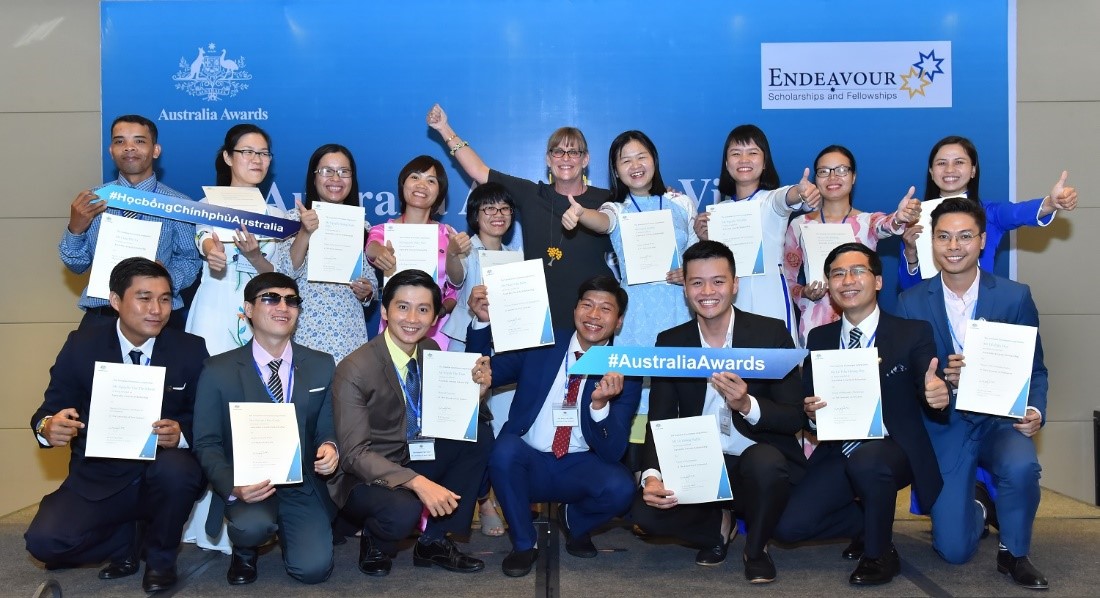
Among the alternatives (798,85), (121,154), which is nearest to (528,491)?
(121,154)

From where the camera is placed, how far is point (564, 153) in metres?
4.53

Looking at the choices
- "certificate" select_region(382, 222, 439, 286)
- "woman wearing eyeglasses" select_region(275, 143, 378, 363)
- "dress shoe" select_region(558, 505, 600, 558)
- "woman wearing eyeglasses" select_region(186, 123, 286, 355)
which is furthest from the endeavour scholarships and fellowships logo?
"woman wearing eyeglasses" select_region(186, 123, 286, 355)

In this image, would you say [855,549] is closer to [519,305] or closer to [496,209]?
[519,305]

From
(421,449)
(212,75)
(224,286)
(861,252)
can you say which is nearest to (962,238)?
(861,252)

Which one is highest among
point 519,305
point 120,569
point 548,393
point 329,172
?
point 329,172

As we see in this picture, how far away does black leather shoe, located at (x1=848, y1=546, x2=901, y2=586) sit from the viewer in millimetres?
3541

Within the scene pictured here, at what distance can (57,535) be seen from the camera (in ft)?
11.7

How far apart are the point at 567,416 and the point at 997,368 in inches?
66.2

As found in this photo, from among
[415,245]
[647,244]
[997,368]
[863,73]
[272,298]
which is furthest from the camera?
[863,73]

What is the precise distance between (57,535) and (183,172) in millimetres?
2476

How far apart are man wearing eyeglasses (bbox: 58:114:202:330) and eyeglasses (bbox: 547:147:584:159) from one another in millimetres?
1749

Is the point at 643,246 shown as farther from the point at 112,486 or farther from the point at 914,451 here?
the point at 112,486

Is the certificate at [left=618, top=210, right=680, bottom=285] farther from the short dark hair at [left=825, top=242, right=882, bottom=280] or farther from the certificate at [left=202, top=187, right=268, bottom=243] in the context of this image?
the certificate at [left=202, top=187, right=268, bottom=243]

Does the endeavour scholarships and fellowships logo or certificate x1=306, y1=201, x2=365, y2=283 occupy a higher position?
the endeavour scholarships and fellowships logo
